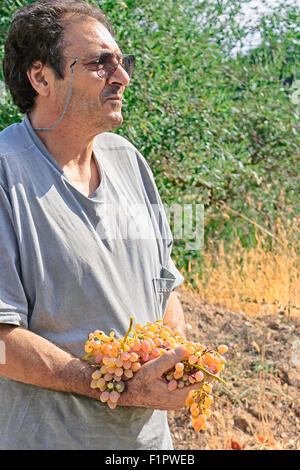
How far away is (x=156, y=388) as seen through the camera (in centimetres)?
157

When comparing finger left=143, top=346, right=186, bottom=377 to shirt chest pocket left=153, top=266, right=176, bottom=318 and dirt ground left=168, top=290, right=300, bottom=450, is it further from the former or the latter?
dirt ground left=168, top=290, right=300, bottom=450

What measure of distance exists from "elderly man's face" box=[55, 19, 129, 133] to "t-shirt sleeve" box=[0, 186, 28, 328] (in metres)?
0.34

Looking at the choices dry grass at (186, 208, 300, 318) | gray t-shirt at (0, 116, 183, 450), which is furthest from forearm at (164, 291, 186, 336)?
dry grass at (186, 208, 300, 318)

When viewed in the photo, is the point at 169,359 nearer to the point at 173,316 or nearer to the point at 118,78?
the point at 173,316

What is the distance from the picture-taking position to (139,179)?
6.61 ft

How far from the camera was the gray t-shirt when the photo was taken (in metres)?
1.61

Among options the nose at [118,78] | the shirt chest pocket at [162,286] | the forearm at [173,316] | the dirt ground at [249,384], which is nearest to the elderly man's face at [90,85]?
the nose at [118,78]

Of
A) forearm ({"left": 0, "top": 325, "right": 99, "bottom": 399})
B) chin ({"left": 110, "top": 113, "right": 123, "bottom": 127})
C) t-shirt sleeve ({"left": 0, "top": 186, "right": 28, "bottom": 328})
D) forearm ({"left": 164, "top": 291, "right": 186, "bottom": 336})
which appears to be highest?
chin ({"left": 110, "top": 113, "right": 123, "bottom": 127})

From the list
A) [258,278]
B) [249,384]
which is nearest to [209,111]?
[258,278]

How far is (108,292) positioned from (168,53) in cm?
399

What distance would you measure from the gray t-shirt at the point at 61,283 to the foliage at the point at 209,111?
2.62 meters

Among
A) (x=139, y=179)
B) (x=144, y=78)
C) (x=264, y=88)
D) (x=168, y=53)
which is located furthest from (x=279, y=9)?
(x=139, y=179)

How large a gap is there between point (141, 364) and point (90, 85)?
726 mm
